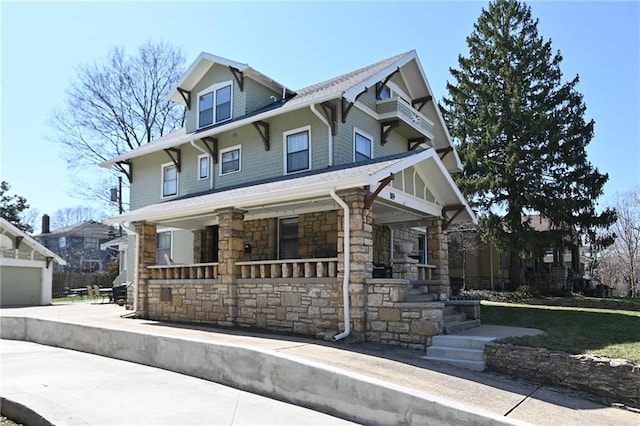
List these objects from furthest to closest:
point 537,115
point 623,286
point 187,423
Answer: point 623,286 < point 537,115 < point 187,423

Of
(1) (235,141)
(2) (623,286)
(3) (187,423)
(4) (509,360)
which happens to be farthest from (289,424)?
(2) (623,286)

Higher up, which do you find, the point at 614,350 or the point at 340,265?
the point at 340,265

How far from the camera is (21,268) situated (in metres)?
25.8

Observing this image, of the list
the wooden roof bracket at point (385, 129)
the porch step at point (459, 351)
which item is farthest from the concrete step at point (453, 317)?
A: the wooden roof bracket at point (385, 129)

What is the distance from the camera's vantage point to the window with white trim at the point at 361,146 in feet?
44.0

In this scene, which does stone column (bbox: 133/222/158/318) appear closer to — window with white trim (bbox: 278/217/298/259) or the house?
the house

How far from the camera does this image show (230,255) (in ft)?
36.9

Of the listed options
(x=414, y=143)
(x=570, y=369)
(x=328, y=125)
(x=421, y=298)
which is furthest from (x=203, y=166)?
(x=570, y=369)

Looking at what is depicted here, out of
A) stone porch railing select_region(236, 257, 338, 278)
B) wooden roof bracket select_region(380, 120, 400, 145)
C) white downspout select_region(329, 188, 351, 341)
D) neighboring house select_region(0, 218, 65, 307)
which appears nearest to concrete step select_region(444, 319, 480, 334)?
white downspout select_region(329, 188, 351, 341)

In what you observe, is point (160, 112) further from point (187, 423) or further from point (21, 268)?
point (187, 423)

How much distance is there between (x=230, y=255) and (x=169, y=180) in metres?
7.32

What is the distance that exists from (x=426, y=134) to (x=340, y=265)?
7589 millimetres

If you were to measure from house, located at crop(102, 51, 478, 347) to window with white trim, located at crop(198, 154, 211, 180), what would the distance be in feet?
0.17

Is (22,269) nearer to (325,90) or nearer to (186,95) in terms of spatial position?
(186,95)
